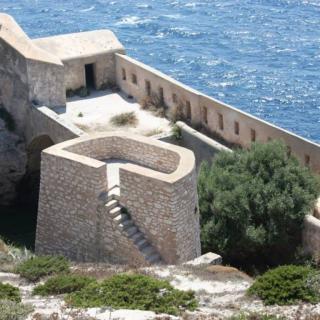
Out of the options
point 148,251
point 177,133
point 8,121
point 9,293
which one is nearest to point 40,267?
point 9,293

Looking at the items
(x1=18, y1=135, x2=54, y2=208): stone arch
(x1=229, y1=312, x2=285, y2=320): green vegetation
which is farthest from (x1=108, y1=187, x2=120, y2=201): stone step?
(x1=18, y1=135, x2=54, y2=208): stone arch

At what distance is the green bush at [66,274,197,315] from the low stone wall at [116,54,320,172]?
9962 mm

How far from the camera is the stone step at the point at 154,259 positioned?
21.3 metres

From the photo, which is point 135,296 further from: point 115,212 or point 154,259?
point 115,212

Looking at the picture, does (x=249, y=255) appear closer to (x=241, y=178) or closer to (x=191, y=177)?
(x=241, y=178)

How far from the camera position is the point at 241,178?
25141 mm

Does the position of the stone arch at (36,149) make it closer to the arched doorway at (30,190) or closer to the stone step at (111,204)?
the arched doorway at (30,190)

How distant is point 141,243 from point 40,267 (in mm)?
2843

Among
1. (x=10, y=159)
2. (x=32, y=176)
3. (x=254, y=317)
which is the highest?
(x=254, y=317)

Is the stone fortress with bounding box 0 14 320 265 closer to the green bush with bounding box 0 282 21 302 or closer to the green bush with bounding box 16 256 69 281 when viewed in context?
the green bush with bounding box 16 256 69 281

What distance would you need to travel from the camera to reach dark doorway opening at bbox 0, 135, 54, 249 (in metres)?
30.4

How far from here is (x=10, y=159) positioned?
3178 centimetres

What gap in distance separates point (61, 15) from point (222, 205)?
36.4m

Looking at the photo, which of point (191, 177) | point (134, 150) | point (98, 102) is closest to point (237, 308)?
point (191, 177)
